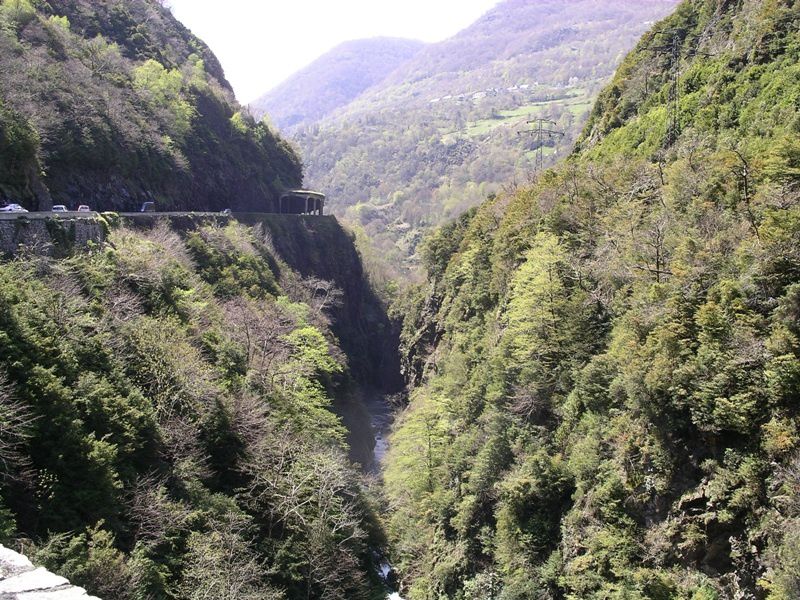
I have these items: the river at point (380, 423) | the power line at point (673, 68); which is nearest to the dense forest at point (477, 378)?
the power line at point (673, 68)

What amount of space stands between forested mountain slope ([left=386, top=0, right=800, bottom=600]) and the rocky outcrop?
12.7 metres

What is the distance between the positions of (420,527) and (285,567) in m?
11.3

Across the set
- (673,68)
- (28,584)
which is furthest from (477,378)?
(28,584)

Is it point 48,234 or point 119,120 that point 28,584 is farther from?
point 119,120

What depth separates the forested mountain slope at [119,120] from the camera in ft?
117

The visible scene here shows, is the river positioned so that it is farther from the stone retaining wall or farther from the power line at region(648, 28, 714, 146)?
the power line at region(648, 28, 714, 146)

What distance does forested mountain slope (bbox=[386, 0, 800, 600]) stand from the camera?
15.2 metres

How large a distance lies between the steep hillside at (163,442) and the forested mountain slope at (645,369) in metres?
6.39

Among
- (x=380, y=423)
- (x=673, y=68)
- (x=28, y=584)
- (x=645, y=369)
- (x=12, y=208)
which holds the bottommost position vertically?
(x=380, y=423)

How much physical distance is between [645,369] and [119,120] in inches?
1625

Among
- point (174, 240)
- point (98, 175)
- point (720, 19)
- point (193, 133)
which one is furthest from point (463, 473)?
point (193, 133)

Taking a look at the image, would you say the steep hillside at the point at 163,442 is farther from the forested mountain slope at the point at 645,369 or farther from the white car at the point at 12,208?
the forested mountain slope at the point at 645,369

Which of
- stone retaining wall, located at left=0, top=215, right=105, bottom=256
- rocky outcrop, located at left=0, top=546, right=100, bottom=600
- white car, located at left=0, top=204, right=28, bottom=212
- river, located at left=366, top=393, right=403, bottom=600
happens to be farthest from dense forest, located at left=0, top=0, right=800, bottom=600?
rocky outcrop, located at left=0, top=546, right=100, bottom=600

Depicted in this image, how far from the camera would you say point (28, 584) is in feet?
20.7
